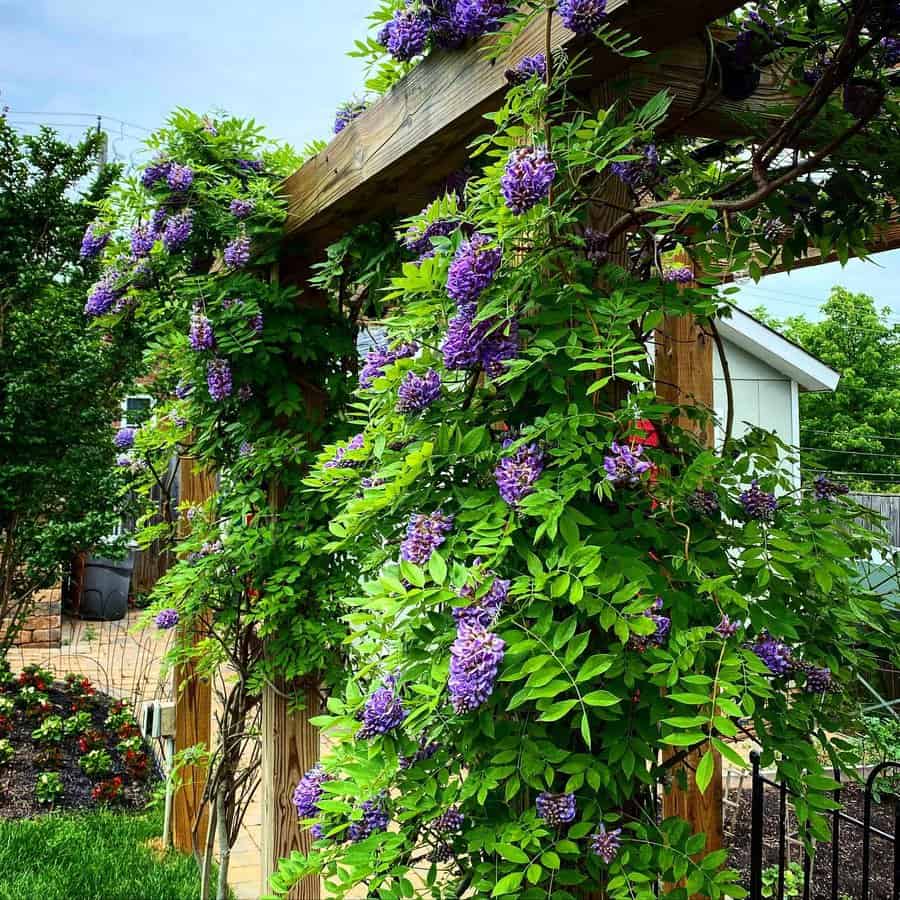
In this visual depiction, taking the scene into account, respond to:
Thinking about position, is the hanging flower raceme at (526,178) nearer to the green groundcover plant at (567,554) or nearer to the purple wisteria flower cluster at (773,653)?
the green groundcover plant at (567,554)

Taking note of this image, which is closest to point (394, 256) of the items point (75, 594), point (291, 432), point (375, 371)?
point (291, 432)

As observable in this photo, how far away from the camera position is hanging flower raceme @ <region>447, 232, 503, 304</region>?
1.31 metres


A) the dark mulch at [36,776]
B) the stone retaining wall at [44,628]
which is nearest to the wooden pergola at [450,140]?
the dark mulch at [36,776]

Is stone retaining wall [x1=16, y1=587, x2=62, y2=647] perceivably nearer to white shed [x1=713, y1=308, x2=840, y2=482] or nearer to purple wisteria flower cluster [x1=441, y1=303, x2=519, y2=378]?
white shed [x1=713, y1=308, x2=840, y2=482]

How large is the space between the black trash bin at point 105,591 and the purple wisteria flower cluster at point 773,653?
1045cm

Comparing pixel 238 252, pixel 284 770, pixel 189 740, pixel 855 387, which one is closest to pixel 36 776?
pixel 189 740

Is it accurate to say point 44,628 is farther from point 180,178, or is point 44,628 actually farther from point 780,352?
point 180,178

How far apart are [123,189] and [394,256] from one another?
0.95 m

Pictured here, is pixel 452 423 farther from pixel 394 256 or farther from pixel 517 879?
pixel 394 256

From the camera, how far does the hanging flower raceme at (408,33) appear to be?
1.66m

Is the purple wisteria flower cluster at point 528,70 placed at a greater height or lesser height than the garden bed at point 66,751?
greater

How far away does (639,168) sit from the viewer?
1391 mm

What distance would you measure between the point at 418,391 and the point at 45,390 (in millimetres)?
5014

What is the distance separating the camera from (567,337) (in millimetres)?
1308
